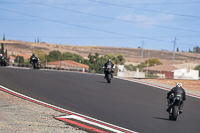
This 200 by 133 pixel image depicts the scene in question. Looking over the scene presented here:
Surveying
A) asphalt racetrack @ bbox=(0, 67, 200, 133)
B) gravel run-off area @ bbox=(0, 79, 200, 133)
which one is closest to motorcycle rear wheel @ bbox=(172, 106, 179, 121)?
asphalt racetrack @ bbox=(0, 67, 200, 133)

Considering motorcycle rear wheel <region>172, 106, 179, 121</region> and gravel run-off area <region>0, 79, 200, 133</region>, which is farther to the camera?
motorcycle rear wheel <region>172, 106, 179, 121</region>

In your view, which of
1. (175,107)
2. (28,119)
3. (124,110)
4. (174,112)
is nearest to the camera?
(28,119)

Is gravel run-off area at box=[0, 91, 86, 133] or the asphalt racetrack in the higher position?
gravel run-off area at box=[0, 91, 86, 133]

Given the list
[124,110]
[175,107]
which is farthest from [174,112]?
[124,110]

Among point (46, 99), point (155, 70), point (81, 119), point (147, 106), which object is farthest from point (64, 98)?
point (155, 70)

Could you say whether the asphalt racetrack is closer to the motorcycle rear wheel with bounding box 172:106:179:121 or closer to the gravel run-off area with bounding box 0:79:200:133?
the motorcycle rear wheel with bounding box 172:106:179:121

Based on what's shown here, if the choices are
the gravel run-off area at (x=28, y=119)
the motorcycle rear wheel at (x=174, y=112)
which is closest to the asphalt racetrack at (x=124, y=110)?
the motorcycle rear wheel at (x=174, y=112)

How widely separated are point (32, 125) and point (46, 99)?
5.83 m

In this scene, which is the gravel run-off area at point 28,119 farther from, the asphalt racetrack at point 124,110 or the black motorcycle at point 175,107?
the black motorcycle at point 175,107

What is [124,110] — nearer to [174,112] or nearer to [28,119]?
[174,112]

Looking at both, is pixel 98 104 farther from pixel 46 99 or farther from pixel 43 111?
pixel 43 111

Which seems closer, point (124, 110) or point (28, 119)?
point (28, 119)

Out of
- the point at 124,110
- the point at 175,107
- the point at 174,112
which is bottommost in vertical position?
the point at 124,110

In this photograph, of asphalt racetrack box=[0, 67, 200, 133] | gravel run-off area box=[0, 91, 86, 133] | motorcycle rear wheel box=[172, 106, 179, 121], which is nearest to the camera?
gravel run-off area box=[0, 91, 86, 133]
